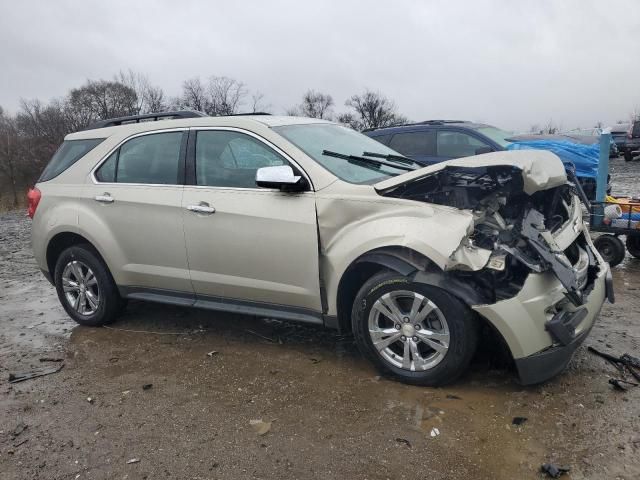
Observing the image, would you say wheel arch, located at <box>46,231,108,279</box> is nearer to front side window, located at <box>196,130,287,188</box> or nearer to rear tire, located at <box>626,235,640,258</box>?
front side window, located at <box>196,130,287,188</box>

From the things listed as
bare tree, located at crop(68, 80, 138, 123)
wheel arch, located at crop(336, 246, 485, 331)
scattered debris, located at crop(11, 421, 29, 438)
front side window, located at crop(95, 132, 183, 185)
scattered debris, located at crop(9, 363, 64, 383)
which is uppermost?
bare tree, located at crop(68, 80, 138, 123)

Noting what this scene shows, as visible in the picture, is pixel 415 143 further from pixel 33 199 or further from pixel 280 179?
pixel 33 199

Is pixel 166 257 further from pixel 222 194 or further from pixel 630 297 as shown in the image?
pixel 630 297

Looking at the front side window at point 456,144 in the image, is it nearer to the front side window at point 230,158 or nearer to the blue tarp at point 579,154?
the blue tarp at point 579,154

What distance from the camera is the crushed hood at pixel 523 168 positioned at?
3.16m

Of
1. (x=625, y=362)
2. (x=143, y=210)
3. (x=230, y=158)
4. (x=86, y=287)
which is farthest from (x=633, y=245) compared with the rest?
(x=86, y=287)

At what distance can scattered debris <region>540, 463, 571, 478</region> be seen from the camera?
2.47m

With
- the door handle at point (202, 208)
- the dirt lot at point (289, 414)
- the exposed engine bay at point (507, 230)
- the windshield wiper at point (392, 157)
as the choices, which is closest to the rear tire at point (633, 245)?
the dirt lot at point (289, 414)

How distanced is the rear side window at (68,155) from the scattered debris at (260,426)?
2.98 meters

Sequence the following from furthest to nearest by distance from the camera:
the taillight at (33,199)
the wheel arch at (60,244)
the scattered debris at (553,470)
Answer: the taillight at (33,199), the wheel arch at (60,244), the scattered debris at (553,470)

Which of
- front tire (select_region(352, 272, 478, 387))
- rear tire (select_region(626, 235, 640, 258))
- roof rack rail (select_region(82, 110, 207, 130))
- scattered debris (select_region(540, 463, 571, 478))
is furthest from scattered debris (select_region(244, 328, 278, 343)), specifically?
rear tire (select_region(626, 235, 640, 258))

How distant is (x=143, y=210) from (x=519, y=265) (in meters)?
2.87

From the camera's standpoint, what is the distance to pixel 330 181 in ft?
11.7

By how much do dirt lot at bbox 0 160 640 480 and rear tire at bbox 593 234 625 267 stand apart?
191 centimetres
